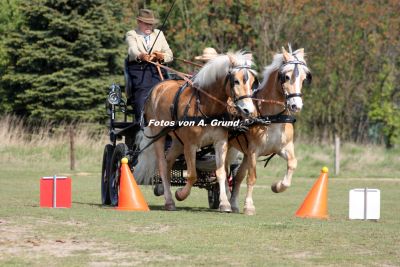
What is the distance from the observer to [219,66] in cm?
1364

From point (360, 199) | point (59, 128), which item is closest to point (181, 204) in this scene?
point (360, 199)

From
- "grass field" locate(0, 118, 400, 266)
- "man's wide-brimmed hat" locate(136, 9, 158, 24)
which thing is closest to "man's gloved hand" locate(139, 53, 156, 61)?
"man's wide-brimmed hat" locate(136, 9, 158, 24)

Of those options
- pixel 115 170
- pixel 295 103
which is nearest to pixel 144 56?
pixel 115 170

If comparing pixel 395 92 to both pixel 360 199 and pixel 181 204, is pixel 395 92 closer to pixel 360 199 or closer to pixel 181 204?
pixel 181 204

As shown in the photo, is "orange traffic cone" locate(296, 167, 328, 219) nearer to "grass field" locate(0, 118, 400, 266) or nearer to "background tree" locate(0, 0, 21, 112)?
"grass field" locate(0, 118, 400, 266)

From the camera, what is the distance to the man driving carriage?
Answer: 15406mm

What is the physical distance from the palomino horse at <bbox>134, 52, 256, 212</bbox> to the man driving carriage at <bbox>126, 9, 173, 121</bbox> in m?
0.82

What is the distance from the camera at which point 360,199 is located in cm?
1366

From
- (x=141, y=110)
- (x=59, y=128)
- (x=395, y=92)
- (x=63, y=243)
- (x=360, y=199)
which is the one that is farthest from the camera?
(x=395, y=92)

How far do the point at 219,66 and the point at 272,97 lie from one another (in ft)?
2.89

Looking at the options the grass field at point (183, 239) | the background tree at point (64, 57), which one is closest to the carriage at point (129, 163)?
the grass field at point (183, 239)

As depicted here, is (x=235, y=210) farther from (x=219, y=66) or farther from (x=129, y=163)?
(x=219, y=66)

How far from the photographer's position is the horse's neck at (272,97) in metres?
13.7

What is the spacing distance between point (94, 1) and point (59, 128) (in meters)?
5.11
